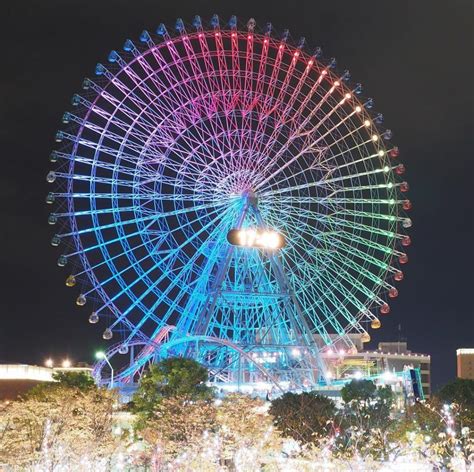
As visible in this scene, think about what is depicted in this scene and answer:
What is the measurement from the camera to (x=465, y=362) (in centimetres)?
13950

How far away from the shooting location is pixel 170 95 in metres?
48.7

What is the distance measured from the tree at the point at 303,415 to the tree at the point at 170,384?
13.8 feet

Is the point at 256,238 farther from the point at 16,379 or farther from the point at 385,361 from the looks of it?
the point at 385,361

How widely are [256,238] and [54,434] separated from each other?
78.5 feet

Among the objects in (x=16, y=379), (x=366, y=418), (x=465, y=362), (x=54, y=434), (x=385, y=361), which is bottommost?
(x=54, y=434)

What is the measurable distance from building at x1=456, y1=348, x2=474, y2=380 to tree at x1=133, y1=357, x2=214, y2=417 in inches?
4175

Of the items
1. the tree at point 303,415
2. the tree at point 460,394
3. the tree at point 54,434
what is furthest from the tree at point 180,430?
the tree at point 460,394

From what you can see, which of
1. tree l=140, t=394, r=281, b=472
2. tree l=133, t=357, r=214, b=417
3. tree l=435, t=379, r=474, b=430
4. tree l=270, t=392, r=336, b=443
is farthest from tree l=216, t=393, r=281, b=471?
tree l=435, t=379, r=474, b=430

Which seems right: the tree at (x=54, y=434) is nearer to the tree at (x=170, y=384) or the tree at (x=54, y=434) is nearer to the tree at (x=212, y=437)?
the tree at (x=212, y=437)

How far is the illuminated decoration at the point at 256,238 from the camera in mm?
51781

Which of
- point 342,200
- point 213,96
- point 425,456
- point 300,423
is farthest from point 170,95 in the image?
point 425,456

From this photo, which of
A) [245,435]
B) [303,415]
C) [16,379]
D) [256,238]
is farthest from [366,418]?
[16,379]

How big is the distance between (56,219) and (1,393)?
1686 cm

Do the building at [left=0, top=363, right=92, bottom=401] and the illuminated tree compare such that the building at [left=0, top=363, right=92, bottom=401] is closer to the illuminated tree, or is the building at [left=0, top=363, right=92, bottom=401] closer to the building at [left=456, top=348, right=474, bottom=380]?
the illuminated tree
